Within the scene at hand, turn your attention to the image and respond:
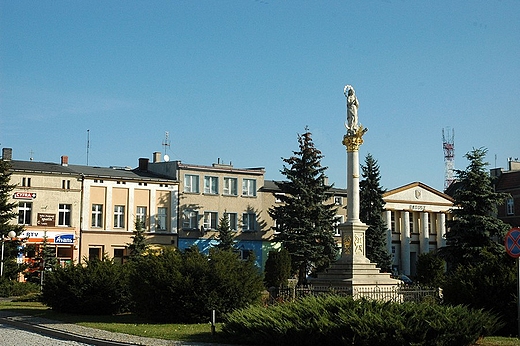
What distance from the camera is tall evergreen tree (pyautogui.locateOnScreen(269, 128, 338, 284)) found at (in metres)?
54.5

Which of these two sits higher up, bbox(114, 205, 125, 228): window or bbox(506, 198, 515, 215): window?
bbox(506, 198, 515, 215): window

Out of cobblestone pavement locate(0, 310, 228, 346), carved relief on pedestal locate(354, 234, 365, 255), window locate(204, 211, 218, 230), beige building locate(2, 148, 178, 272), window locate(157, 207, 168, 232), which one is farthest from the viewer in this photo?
window locate(204, 211, 218, 230)

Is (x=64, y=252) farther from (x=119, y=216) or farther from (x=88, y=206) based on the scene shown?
(x=119, y=216)

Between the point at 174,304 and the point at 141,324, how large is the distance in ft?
3.97

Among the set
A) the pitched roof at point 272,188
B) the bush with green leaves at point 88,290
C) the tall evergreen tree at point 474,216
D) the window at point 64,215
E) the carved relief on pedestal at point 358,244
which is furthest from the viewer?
the pitched roof at point 272,188

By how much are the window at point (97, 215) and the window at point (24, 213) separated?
4991mm

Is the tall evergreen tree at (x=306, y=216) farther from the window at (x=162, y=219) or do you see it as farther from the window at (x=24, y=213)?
the window at (x=24, y=213)

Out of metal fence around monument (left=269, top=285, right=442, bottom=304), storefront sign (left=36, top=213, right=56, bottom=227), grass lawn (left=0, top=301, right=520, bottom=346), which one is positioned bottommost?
grass lawn (left=0, top=301, right=520, bottom=346)

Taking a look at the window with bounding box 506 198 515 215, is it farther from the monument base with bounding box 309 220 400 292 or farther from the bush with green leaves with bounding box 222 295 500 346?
the bush with green leaves with bounding box 222 295 500 346

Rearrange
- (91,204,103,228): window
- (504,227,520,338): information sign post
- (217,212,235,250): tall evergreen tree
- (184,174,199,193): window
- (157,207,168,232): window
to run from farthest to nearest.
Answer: (184,174,199,193): window < (157,207,168,232): window < (217,212,235,250): tall evergreen tree < (91,204,103,228): window < (504,227,520,338): information sign post

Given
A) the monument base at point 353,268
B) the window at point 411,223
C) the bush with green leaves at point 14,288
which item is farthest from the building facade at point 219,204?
the monument base at point 353,268

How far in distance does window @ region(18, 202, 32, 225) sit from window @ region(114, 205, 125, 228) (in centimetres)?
690

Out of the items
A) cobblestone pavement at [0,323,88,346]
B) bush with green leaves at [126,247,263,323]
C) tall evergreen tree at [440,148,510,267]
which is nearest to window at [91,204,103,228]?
tall evergreen tree at [440,148,510,267]

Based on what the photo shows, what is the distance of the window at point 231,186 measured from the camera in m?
62.2
